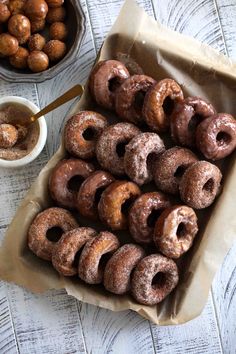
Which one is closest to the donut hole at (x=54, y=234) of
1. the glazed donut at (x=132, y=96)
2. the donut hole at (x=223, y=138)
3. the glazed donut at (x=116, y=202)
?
the glazed donut at (x=116, y=202)

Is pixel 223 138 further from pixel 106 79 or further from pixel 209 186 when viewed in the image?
pixel 106 79

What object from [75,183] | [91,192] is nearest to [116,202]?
[91,192]

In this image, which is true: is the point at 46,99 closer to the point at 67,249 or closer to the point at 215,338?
the point at 67,249

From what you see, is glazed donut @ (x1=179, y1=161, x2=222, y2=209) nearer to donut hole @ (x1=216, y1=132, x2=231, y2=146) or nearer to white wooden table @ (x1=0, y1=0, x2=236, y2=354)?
donut hole @ (x1=216, y1=132, x2=231, y2=146)

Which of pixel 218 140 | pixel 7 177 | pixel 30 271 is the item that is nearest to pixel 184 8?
pixel 218 140

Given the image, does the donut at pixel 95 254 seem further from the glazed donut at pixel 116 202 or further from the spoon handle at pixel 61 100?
the spoon handle at pixel 61 100

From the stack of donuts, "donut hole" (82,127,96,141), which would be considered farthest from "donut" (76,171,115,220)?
"donut hole" (82,127,96,141)
